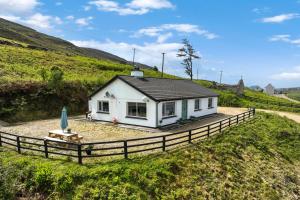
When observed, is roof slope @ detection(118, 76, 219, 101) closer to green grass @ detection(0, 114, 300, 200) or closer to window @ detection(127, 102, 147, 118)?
window @ detection(127, 102, 147, 118)

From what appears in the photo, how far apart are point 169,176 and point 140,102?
32.8 ft

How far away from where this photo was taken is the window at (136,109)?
21734 mm

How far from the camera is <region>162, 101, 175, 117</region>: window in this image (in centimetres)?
2212

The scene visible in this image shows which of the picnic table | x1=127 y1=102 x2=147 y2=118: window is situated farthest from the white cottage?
the picnic table

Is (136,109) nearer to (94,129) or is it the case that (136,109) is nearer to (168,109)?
(168,109)

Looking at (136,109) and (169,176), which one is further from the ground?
(136,109)

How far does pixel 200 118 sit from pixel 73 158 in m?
17.0

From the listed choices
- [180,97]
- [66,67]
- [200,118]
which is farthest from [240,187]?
[66,67]

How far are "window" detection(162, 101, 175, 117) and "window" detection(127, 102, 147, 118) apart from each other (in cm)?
168

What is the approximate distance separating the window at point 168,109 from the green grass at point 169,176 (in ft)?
16.7

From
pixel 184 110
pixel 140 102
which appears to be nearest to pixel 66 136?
pixel 140 102

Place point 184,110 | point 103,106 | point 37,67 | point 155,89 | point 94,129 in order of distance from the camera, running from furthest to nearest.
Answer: point 37,67, point 184,110, point 103,106, point 155,89, point 94,129

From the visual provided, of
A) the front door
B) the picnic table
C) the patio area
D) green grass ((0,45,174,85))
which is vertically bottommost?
the patio area

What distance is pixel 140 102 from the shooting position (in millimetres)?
21750
